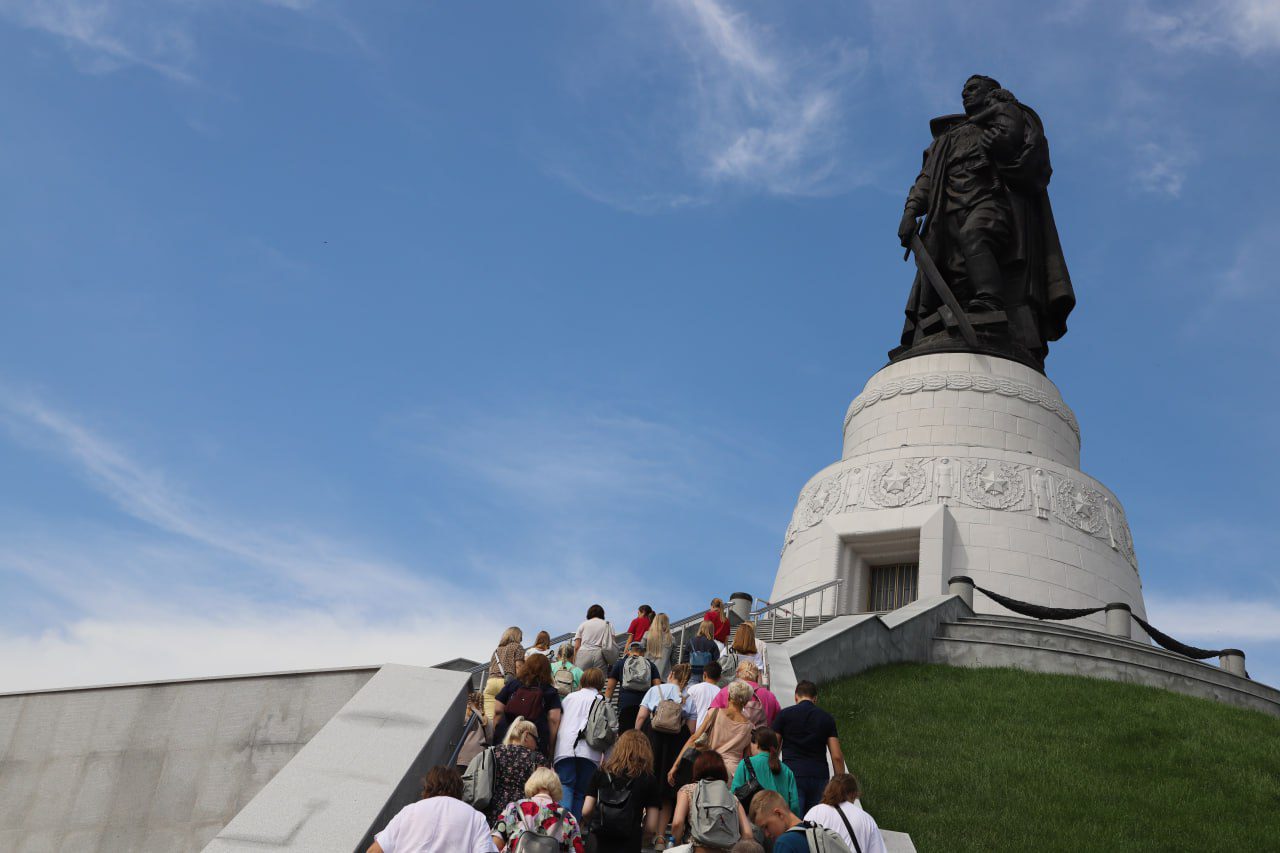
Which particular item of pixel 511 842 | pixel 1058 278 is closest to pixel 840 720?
pixel 511 842

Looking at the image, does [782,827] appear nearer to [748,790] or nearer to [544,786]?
[748,790]

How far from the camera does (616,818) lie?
754 centimetres

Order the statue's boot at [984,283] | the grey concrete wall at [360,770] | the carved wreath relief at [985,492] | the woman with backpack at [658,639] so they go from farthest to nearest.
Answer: the statue's boot at [984,283] → the carved wreath relief at [985,492] → the woman with backpack at [658,639] → the grey concrete wall at [360,770]

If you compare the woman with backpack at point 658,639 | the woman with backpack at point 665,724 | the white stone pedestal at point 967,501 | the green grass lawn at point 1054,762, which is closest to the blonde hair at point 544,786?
the woman with backpack at point 665,724

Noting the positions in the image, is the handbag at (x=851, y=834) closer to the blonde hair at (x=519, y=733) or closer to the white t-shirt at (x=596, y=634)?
the blonde hair at (x=519, y=733)

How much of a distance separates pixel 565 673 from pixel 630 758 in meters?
2.87

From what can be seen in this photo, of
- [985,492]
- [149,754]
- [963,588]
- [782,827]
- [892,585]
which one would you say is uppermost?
[985,492]

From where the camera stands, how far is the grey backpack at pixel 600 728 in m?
8.64

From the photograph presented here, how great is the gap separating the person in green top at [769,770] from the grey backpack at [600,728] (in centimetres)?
92

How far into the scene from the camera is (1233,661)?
19922 millimetres

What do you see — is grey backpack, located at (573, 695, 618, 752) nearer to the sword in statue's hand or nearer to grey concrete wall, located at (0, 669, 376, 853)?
grey concrete wall, located at (0, 669, 376, 853)

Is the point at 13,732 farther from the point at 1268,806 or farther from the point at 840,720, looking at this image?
the point at 1268,806

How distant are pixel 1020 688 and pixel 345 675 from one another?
950cm

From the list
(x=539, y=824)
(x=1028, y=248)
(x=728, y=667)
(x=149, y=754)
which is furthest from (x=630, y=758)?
(x=1028, y=248)
